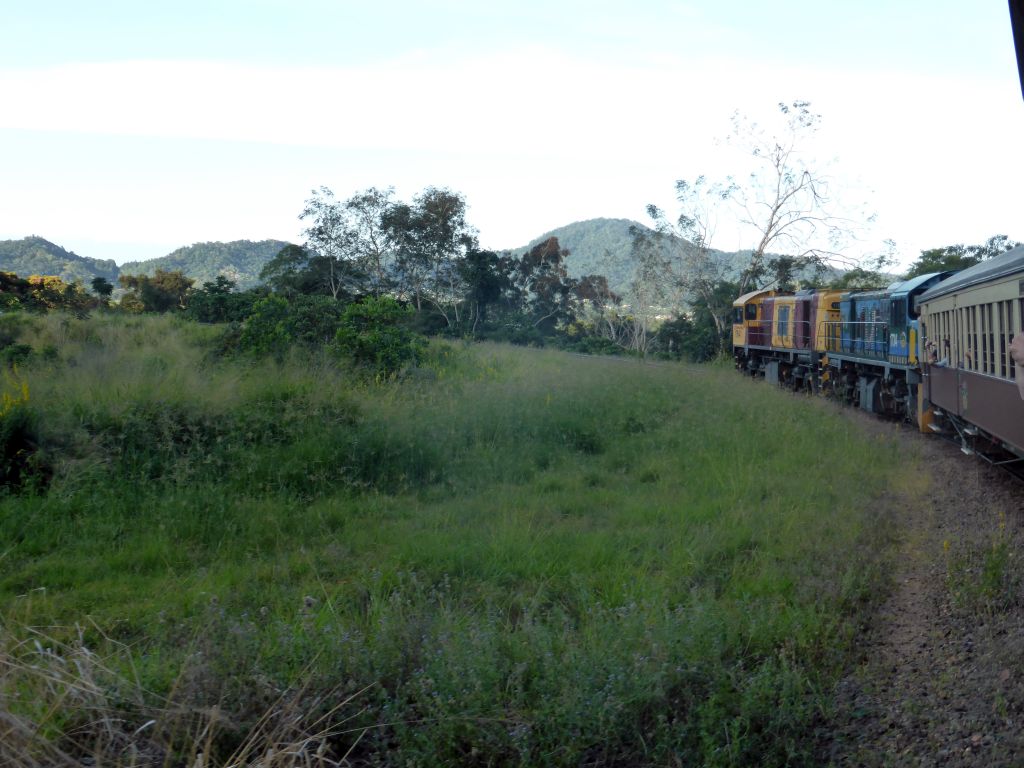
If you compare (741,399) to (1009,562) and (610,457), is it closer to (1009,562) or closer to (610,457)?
(610,457)

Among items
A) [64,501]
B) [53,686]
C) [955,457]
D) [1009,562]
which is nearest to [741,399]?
[955,457]

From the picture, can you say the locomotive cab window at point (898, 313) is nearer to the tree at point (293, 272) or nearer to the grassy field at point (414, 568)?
the grassy field at point (414, 568)

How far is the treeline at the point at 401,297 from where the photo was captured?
59.4ft

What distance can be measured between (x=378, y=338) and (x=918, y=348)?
32.6ft

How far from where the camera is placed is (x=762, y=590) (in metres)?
6.85

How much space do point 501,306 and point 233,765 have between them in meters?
41.4

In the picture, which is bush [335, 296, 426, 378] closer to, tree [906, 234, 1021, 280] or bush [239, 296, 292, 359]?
bush [239, 296, 292, 359]

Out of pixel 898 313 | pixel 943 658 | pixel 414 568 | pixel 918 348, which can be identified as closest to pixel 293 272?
pixel 898 313

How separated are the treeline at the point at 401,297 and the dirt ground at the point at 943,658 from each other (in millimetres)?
11144

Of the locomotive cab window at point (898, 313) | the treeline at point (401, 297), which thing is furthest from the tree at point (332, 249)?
the locomotive cab window at point (898, 313)

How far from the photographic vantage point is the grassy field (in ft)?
14.0

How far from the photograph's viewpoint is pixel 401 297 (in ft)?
118

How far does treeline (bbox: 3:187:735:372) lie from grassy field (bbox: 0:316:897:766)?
2.06 m

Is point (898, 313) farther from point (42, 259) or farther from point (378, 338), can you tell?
point (42, 259)
